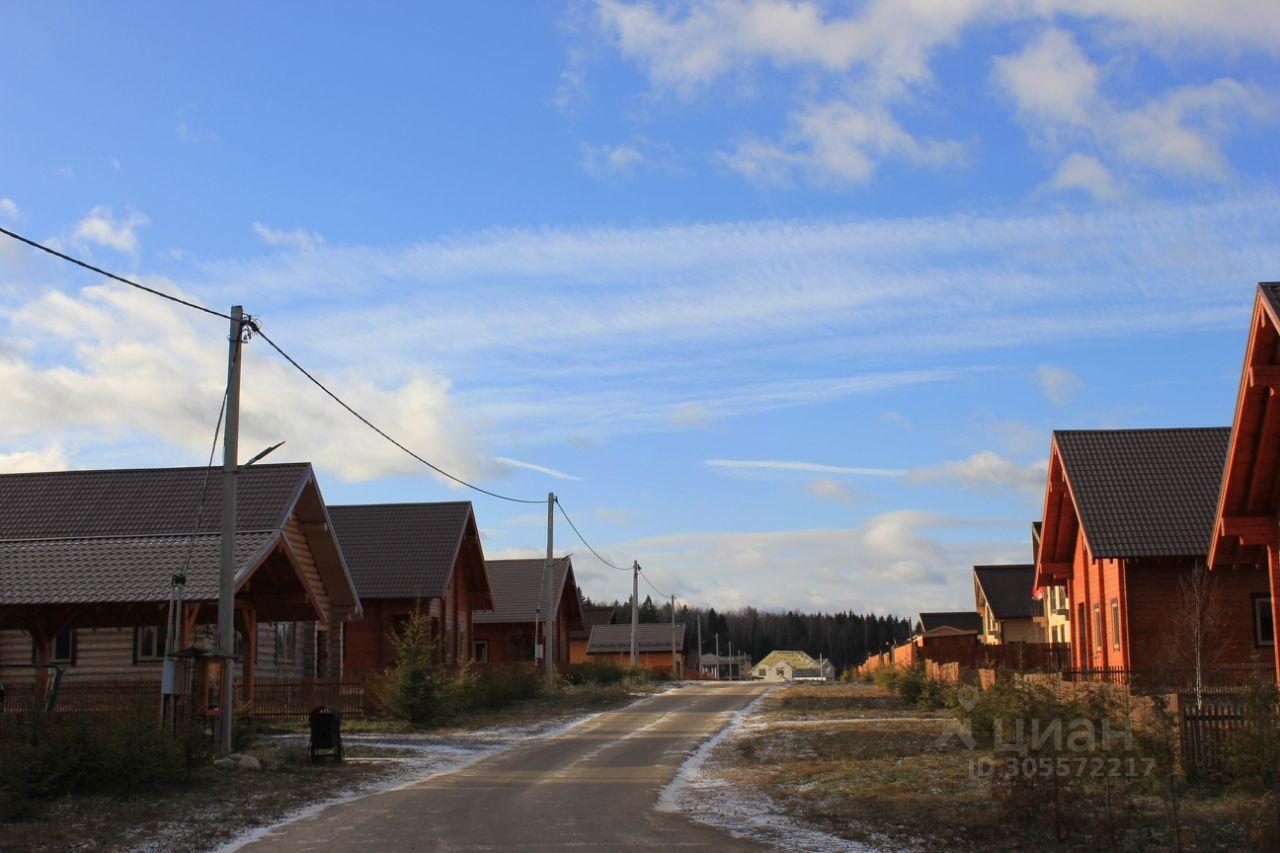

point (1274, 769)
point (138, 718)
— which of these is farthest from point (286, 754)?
point (1274, 769)

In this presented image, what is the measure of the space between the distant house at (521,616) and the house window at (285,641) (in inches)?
877

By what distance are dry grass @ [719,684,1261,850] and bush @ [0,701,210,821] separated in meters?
7.48

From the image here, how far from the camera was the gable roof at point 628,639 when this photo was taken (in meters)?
95.4

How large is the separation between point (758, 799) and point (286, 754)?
27.8 ft

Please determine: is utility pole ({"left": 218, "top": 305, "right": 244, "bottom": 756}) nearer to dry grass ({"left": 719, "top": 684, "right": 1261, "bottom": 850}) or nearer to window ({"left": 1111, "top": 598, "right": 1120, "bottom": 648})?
dry grass ({"left": 719, "top": 684, "right": 1261, "bottom": 850})

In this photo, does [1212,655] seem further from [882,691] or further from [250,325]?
[250,325]

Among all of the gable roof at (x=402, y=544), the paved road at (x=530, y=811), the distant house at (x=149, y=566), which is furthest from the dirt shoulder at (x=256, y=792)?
the gable roof at (x=402, y=544)

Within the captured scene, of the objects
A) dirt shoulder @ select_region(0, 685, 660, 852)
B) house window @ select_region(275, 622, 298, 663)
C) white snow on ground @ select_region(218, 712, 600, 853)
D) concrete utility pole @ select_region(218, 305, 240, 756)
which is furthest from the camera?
house window @ select_region(275, 622, 298, 663)

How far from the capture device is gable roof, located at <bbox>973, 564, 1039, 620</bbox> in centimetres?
6631

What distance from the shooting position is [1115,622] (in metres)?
32.9

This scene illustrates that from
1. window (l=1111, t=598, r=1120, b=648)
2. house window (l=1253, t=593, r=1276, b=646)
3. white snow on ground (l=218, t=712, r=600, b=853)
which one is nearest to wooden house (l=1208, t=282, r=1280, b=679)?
house window (l=1253, t=593, r=1276, b=646)

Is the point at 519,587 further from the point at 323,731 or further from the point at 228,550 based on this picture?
the point at 228,550

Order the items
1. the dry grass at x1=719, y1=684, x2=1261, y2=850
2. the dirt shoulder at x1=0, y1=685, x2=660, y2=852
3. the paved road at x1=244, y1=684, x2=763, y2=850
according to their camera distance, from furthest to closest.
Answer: the dirt shoulder at x1=0, y1=685, x2=660, y2=852, the paved road at x1=244, y1=684, x2=763, y2=850, the dry grass at x1=719, y1=684, x2=1261, y2=850

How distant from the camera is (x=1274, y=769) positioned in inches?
445
